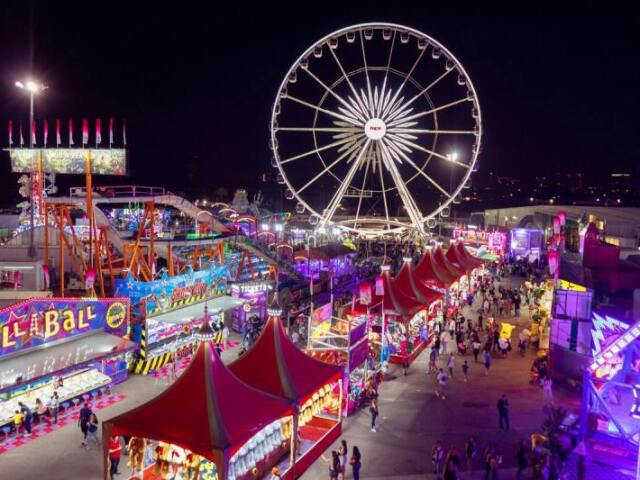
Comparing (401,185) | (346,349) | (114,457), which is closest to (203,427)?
(114,457)

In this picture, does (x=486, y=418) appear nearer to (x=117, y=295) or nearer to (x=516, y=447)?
(x=516, y=447)

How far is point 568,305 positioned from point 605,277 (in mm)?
2070

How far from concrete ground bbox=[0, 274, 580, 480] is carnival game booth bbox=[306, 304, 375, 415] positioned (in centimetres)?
55

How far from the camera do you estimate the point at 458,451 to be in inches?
456

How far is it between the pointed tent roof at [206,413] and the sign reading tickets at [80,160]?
13355mm

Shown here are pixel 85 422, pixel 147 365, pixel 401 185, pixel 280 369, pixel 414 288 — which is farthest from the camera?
pixel 401 185

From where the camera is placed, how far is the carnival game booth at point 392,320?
17328mm

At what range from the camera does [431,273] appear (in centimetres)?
2344

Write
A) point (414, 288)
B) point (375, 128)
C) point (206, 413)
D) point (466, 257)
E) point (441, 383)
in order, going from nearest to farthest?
1. point (206, 413)
2. point (441, 383)
3. point (414, 288)
4. point (375, 128)
5. point (466, 257)

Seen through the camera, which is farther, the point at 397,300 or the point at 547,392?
the point at 397,300

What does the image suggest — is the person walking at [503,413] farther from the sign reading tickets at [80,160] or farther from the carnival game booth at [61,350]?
the sign reading tickets at [80,160]

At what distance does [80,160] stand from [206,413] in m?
15.3

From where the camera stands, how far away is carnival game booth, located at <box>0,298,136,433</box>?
11.9 metres

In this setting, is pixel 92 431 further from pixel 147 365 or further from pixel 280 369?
pixel 147 365
